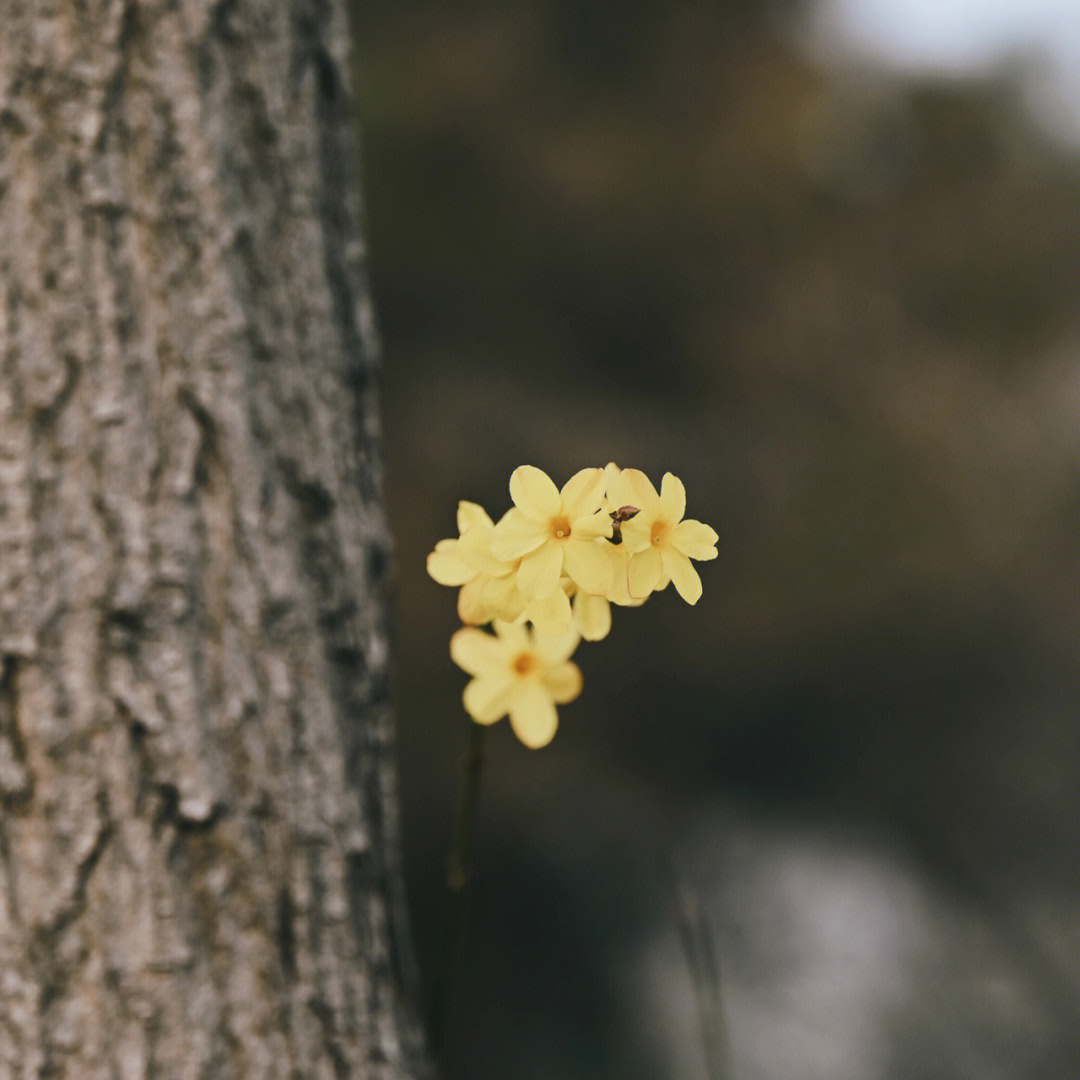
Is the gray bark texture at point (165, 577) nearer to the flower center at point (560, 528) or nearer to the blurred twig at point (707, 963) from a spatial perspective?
the blurred twig at point (707, 963)

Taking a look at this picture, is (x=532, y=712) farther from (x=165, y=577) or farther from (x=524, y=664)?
(x=165, y=577)

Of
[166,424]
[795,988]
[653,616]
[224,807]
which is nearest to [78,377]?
[166,424]

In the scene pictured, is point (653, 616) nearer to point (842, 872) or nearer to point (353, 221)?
point (842, 872)

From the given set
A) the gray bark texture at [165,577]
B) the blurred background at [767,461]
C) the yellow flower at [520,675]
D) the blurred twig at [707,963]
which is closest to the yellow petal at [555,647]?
the yellow flower at [520,675]

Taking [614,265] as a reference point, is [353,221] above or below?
below

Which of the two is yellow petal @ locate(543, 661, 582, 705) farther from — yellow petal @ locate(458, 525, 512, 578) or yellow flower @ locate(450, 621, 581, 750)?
yellow petal @ locate(458, 525, 512, 578)

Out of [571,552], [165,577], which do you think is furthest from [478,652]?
[165,577]
